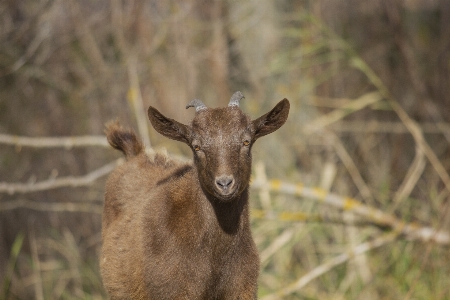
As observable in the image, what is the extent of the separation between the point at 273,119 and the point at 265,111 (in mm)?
5884

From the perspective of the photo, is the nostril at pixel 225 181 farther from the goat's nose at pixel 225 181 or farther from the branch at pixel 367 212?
the branch at pixel 367 212

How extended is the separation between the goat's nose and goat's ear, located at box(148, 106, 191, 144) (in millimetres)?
536

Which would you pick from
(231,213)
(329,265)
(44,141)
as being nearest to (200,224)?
(231,213)

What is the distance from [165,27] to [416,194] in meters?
5.41

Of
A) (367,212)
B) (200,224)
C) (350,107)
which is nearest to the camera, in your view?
(200,224)

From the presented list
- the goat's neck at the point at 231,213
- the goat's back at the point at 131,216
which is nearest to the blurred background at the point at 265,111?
the goat's back at the point at 131,216

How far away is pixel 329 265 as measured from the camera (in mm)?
7422

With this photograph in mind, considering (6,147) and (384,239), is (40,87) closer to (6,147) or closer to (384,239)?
(6,147)

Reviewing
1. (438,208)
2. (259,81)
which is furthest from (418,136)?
(259,81)

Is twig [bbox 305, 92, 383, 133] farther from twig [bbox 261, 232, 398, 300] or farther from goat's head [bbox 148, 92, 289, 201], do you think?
goat's head [bbox 148, 92, 289, 201]

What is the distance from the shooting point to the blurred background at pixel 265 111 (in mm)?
8008

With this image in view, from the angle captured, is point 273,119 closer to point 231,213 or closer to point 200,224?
point 231,213

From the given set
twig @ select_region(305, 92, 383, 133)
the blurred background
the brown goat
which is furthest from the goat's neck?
twig @ select_region(305, 92, 383, 133)

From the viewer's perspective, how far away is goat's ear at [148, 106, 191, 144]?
421 centimetres
